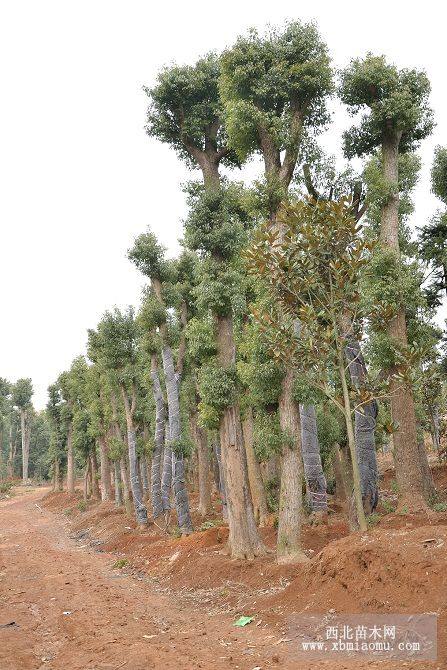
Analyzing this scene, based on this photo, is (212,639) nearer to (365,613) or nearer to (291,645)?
(291,645)

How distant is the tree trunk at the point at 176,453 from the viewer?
1869 centimetres

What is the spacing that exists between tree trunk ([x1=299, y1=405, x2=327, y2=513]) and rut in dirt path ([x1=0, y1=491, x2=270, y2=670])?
6003mm

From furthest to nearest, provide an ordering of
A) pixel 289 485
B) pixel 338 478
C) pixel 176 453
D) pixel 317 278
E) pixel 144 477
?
pixel 144 477 < pixel 338 478 < pixel 176 453 < pixel 289 485 < pixel 317 278

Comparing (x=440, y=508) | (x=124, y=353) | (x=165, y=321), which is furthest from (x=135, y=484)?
(x=440, y=508)

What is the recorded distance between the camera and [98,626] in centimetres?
895

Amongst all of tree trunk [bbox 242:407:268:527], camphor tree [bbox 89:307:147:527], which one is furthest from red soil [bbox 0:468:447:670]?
camphor tree [bbox 89:307:147:527]

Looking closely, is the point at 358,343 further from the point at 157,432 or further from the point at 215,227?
the point at 157,432

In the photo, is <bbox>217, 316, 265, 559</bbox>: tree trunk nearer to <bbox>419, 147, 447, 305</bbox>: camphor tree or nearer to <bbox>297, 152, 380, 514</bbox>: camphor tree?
<bbox>297, 152, 380, 514</bbox>: camphor tree

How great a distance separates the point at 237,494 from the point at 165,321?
25.9 feet

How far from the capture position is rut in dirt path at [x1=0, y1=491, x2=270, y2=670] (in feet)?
23.2

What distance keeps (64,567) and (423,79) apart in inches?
746

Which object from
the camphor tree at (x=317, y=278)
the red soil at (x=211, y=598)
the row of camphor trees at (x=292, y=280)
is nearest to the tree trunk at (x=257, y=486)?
the row of camphor trees at (x=292, y=280)

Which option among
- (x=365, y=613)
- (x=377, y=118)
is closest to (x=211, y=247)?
(x=377, y=118)

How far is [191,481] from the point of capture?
44.5 meters
